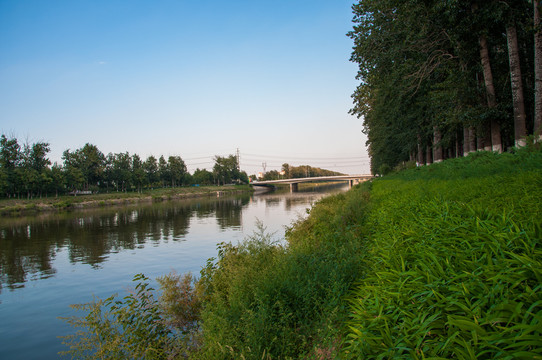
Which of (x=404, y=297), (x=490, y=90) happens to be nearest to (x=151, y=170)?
(x=490, y=90)

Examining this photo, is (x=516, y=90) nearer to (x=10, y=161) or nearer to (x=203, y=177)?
(x=10, y=161)

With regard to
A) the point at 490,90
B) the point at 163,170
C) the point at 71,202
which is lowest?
the point at 71,202

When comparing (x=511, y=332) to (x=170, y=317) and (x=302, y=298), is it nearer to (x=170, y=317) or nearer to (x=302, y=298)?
(x=302, y=298)

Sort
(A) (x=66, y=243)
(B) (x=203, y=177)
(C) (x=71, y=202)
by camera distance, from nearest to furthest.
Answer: (A) (x=66, y=243)
(C) (x=71, y=202)
(B) (x=203, y=177)

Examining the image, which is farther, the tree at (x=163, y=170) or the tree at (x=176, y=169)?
the tree at (x=176, y=169)

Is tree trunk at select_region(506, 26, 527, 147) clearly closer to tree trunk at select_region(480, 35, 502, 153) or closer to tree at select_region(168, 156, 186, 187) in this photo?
tree trunk at select_region(480, 35, 502, 153)

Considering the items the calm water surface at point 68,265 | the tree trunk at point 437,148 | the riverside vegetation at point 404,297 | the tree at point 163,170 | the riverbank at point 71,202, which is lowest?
the calm water surface at point 68,265

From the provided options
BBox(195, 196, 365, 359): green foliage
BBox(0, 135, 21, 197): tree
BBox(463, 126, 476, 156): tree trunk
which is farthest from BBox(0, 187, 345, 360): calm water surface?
BBox(0, 135, 21, 197): tree

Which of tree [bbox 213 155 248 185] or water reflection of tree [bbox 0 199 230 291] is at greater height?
tree [bbox 213 155 248 185]

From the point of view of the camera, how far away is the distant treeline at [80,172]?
63644mm

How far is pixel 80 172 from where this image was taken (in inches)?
2995

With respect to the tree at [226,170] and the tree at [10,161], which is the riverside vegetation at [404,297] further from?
the tree at [226,170]

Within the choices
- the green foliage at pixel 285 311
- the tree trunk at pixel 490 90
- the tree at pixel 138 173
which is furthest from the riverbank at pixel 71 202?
the tree trunk at pixel 490 90

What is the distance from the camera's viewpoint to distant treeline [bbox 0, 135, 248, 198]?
6364 centimetres
